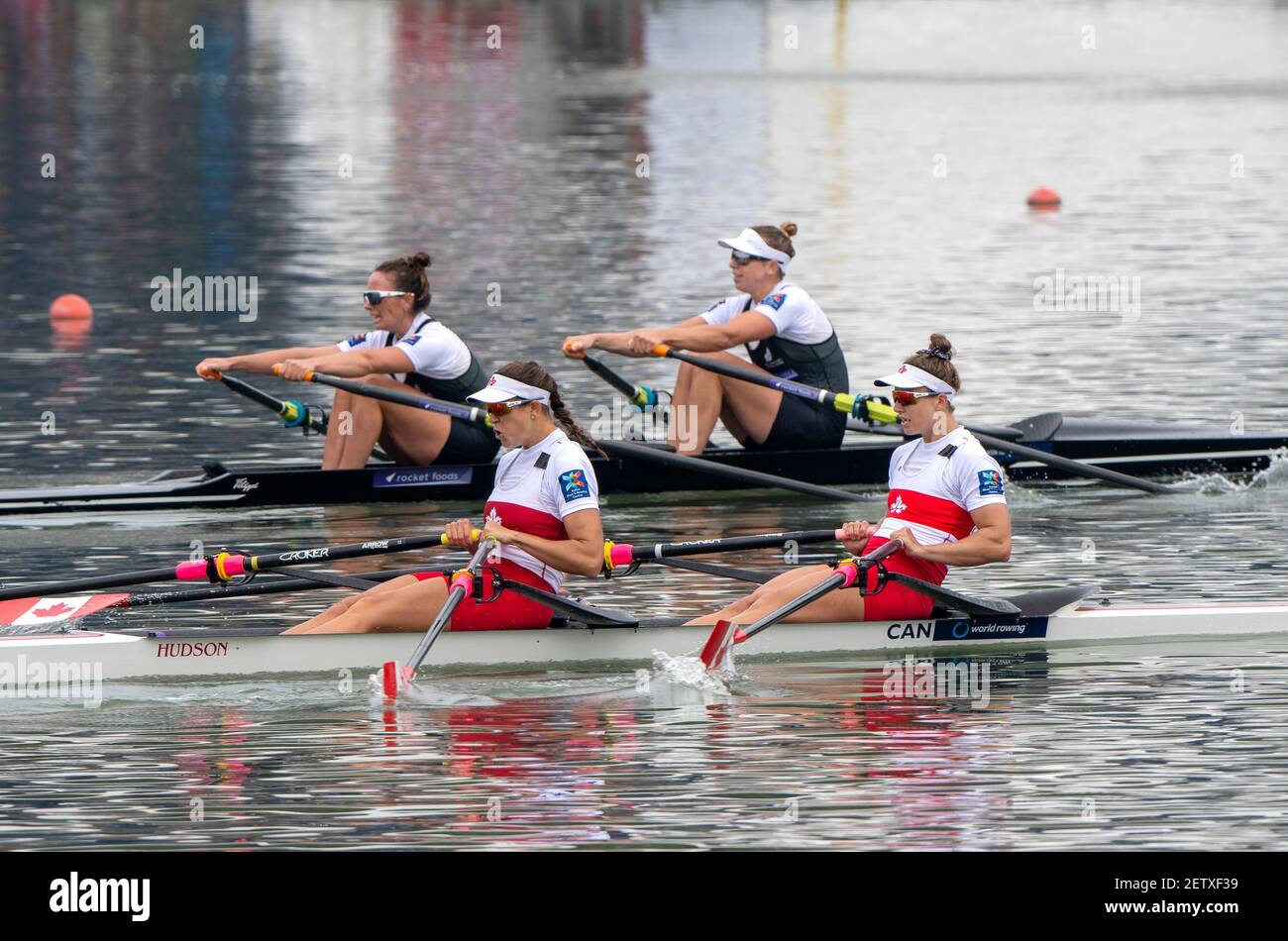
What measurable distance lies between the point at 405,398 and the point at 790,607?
3778 mm

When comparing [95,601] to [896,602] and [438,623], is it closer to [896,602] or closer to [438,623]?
[438,623]

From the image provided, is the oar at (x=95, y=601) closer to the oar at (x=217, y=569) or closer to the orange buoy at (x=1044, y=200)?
the oar at (x=217, y=569)

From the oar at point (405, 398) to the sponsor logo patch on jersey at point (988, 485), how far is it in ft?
12.8

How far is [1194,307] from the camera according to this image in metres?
21.5

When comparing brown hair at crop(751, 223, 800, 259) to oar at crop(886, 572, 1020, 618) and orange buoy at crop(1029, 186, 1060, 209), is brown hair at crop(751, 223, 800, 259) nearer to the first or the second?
oar at crop(886, 572, 1020, 618)

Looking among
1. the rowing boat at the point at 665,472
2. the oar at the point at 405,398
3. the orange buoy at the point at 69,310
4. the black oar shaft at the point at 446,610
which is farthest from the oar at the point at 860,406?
the orange buoy at the point at 69,310

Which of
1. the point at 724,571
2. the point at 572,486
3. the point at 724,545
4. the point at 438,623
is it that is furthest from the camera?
the point at 724,571

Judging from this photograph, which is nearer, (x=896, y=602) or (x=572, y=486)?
(x=572, y=486)

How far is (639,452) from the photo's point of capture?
13250 mm

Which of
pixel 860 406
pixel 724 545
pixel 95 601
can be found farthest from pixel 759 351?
pixel 95 601

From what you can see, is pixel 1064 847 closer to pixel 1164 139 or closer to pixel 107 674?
pixel 107 674

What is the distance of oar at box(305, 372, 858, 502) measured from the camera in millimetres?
13102

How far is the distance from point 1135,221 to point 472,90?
18.1m
